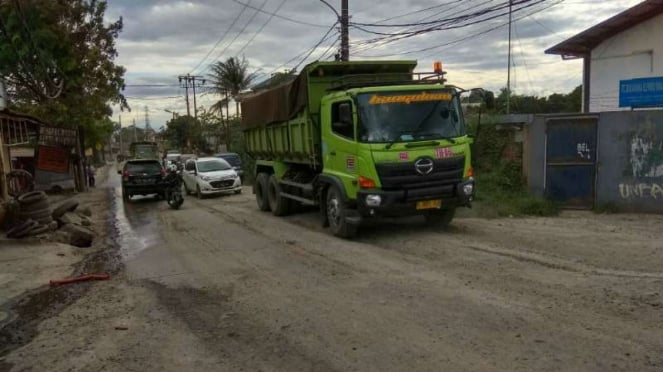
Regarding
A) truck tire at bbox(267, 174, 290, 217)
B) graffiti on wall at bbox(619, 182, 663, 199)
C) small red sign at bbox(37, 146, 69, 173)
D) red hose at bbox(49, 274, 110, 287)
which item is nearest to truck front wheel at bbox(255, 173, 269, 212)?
truck tire at bbox(267, 174, 290, 217)

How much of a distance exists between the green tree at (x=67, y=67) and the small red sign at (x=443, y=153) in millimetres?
19722

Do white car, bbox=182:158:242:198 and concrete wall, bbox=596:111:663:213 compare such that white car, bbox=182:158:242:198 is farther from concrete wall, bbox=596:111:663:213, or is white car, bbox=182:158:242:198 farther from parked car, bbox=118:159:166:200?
concrete wall, bbox=596:111:663:213

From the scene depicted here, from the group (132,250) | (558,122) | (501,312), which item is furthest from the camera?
(558,122)

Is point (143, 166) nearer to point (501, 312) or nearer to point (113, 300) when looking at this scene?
point (113, 300)

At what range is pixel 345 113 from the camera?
9.77 meters

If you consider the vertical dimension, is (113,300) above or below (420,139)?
below

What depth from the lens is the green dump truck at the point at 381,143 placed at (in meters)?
9.41

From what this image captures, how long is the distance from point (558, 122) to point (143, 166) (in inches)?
623

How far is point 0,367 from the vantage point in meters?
4.79

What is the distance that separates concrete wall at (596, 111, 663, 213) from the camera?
11.5 m

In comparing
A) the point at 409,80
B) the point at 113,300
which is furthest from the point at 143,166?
the point at 113,300

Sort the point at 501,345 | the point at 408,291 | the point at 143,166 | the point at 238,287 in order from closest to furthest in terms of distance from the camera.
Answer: the point at 501,345
the point at 408,291
the point at 238,287
the point at 143,166

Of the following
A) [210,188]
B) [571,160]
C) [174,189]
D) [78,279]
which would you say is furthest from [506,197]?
[210,188]

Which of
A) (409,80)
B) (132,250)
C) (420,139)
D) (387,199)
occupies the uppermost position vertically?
(409,80)
